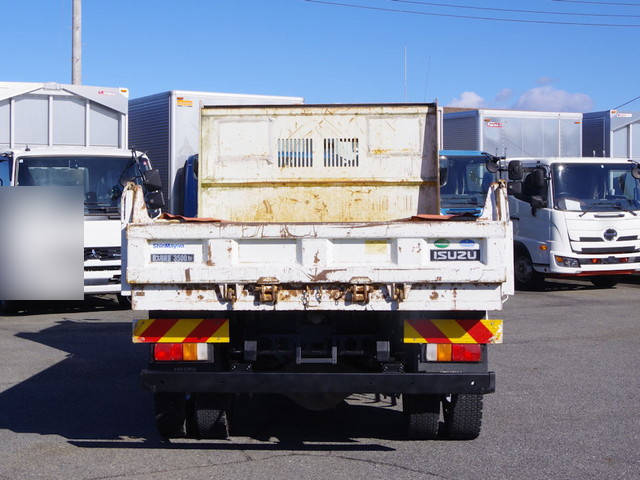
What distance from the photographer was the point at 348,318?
257 inches

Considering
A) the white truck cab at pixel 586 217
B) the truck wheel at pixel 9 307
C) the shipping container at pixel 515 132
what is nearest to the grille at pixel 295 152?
the truck wheel at pixel 9 307

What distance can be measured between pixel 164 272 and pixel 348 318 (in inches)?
49.9

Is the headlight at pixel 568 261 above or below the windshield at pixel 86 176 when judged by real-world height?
below

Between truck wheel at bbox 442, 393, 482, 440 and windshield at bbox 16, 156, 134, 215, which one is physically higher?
windshield at bbox 16, 156, 134, 215

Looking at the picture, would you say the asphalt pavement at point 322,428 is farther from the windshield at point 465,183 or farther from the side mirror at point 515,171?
Answer: the windshield at point 465,183

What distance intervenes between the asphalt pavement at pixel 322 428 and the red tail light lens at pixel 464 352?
2.20 ft

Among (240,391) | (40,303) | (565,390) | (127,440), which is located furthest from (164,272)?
(40,303)

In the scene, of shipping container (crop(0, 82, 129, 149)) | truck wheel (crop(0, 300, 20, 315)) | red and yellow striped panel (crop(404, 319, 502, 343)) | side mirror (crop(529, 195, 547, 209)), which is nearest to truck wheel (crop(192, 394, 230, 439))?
red and yellow striped panel (crop(404, 319, 502, 343))

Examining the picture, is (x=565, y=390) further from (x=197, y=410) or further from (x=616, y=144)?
(x=616, y=144)

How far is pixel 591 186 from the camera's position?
16.8 meters

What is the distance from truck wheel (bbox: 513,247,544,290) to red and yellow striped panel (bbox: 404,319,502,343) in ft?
37.5

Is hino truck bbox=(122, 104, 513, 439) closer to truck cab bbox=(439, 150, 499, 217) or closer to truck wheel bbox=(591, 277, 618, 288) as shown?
truck cab bbox=(439, 150, 499, 217)

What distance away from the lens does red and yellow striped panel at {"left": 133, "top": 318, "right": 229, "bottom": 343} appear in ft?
20.7

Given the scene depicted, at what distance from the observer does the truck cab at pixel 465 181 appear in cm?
1741
